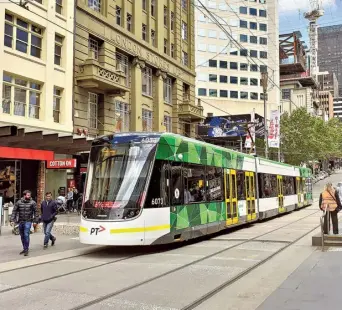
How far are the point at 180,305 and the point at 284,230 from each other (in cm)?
1249

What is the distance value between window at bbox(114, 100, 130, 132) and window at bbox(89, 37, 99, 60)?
12.1 feet

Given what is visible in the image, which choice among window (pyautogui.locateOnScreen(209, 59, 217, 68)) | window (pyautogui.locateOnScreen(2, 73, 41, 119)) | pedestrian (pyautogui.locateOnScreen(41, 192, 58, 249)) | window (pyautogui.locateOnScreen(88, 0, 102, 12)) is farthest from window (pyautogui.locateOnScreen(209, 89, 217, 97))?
pedestrian (pyautogui.locateOnScreen(41, 192, 58, 249))

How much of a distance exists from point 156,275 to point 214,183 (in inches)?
290

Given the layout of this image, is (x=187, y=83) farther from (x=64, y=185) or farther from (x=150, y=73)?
(x=64, y=185)

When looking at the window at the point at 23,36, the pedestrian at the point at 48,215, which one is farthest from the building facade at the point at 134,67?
the pedestrian at the point at 48,215

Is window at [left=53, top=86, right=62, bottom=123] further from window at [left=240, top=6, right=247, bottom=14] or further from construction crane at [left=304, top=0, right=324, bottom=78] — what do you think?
construction crane at [left=304, top=0, right=324, bottom=78]

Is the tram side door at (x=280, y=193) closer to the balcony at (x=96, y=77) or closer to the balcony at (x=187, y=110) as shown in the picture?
the balcony at (x=96, y=77)

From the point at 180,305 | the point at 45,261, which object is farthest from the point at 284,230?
the point at 180,305

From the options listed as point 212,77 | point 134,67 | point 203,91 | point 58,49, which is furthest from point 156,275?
point 212,77

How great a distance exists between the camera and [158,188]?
12172 millimetres

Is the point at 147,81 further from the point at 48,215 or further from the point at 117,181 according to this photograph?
the point at 117,181

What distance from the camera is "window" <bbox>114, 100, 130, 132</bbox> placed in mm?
32306

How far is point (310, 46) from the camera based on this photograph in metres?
143

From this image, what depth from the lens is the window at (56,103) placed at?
87.1ft
